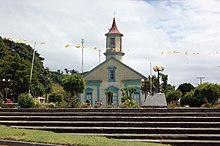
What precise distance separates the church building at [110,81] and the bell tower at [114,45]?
0.47 feet

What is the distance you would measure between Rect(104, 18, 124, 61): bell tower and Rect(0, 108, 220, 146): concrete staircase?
27407 mm

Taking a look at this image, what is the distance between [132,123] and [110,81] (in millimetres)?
27638

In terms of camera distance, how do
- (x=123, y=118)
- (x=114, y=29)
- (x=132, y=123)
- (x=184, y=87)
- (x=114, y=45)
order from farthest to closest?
(x=184, y=87) < (x=114, y=29) < (x=114, y=45) < (x=123, y=118) < (x=132, y=123)

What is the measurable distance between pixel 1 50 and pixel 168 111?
1573 inches

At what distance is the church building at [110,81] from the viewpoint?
127 feet

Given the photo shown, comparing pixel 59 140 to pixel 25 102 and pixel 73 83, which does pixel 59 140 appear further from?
pixel 73 83

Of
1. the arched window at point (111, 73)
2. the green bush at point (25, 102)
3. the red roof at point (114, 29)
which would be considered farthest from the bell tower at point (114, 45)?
the green bush at point (25, 102)

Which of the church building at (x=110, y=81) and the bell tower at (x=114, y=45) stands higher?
the bell tower at (x=114, y=45)

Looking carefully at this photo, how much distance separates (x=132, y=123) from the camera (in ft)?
40.0

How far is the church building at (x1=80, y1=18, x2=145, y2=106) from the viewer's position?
38.7 metres

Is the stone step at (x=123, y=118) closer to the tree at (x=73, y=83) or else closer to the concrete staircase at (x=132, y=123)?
the concrete staircase at (x=132, y=123)

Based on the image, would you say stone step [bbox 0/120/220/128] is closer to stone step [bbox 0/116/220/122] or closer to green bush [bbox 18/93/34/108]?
stone step [bbox 0/116/220/122]

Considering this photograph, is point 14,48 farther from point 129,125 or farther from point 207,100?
point 129,125

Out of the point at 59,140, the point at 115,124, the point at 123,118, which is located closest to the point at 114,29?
the point at 123,118
